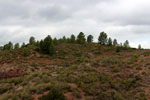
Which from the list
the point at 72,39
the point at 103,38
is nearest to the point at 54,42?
the point at 72,39

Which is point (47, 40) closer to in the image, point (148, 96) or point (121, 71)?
point (121, 71)

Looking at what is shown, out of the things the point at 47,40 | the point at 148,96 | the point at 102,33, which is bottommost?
the point at 148,96

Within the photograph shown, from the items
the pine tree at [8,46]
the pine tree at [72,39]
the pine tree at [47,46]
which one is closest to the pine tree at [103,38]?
the pine tree at [72,39]

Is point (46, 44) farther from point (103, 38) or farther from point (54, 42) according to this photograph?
point (103, 38)

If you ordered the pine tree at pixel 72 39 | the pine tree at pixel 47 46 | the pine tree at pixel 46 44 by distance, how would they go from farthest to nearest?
the pine tree at pixel 72 39 → the pine tree at pixel 46 44 → the pine tree at pixel 47 46

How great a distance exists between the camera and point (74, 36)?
8094 centimetres

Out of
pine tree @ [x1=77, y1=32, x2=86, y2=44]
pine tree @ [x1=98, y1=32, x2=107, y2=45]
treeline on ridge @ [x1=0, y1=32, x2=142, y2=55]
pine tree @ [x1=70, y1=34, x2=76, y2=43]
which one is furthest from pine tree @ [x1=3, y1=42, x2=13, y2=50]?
Answer: pine tree @ [x1=98, y1=32, x2=107, y2=45]

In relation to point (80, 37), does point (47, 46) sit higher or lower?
lower

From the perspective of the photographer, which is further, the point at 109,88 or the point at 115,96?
the point at 109,88

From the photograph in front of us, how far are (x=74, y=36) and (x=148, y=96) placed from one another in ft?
239

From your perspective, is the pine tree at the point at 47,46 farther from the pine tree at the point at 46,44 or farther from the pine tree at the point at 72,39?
the pine tree at the point at 72,39

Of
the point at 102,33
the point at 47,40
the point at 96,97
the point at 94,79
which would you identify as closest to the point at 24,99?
the point at 96,97

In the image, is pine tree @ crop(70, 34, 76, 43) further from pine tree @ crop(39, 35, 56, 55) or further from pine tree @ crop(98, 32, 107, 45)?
pine tree @ crop(39, 35, 56, 55)

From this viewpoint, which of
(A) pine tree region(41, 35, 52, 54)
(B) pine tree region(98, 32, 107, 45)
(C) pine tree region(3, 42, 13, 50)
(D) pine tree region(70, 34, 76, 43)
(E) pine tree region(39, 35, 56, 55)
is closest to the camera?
(E) pine tree region(39, 35, 56, 55)
